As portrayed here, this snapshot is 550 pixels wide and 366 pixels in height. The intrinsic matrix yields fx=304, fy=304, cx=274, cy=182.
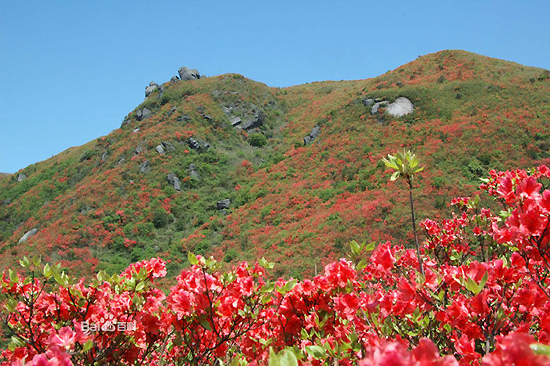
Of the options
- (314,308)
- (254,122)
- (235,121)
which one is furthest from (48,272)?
(254,122)

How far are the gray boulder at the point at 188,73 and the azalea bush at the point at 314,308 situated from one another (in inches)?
1478

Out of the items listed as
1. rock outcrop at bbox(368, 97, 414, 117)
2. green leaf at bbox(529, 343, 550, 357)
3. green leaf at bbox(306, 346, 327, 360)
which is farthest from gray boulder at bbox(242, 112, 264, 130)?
green leaf at bbox(529, 343, 550, 357)

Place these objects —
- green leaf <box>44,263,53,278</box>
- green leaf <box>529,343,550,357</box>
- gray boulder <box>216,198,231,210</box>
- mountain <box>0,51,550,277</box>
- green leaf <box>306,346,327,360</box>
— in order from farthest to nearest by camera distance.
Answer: gray boulder <box>216,198,231,210</box> → mountain <box>0,51,550,277</box> → green leaf <box>44,263,53,278</box> → green leaf <box>306,346,327,360</box> → green leaf <box>529,343,550,357</box>

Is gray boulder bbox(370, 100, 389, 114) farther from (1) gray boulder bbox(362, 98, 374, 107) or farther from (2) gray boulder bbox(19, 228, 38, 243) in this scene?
(2) gray boulder bbox(19, 228, 38, 243)

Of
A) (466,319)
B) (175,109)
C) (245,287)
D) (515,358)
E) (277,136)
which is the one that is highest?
(175,109)

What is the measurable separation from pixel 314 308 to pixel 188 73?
38.7m

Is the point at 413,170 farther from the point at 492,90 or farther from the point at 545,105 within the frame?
the point at 492,90

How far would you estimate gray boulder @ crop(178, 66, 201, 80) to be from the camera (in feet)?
119

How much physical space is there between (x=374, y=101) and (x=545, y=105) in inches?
415

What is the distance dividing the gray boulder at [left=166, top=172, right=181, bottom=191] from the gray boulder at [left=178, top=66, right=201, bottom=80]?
19.1 meters

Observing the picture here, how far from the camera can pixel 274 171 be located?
22109 mm

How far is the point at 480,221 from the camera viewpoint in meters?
3.05

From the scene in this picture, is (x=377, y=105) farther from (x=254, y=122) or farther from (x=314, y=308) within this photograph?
(x=314, y=308)

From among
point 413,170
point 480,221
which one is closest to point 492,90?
point 480,221
